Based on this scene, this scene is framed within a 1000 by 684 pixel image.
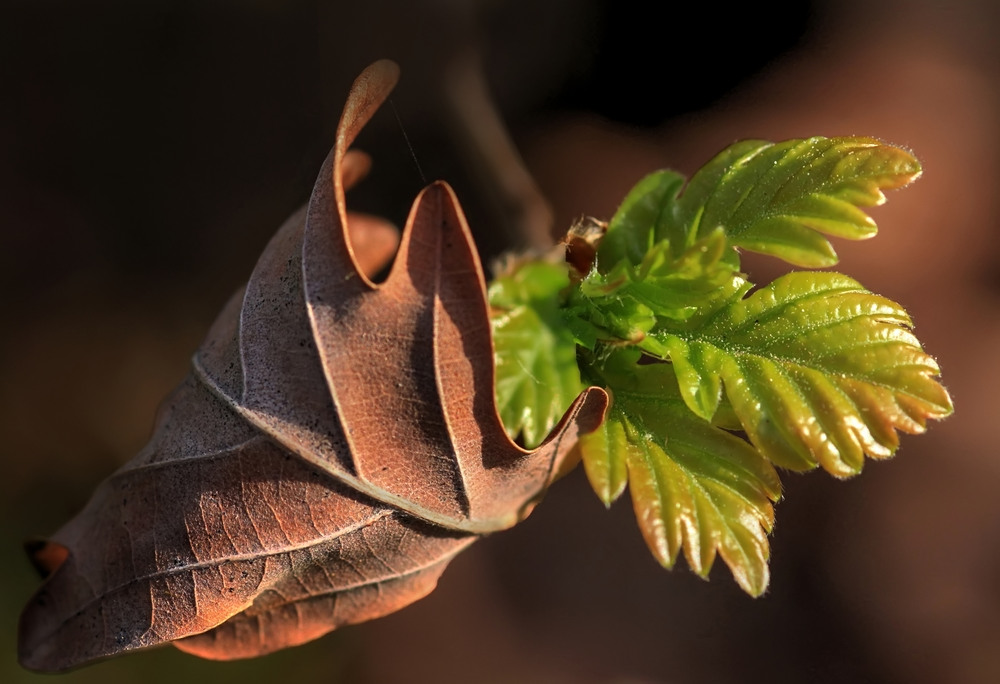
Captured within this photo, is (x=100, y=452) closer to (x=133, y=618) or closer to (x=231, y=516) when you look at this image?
(x=133, y=618)

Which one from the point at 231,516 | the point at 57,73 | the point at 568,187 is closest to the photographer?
the point at 231,516

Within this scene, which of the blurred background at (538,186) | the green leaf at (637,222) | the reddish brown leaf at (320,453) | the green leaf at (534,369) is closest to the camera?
the reddish brown leaf at (320,453)

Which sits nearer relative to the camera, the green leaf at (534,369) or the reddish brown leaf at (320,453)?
the reddish brown leaf at (320,453)

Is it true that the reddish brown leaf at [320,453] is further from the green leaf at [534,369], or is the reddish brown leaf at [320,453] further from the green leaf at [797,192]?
the green leaf at [797,192]

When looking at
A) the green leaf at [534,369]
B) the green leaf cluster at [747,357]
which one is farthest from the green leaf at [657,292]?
the green leaf at [534,369]

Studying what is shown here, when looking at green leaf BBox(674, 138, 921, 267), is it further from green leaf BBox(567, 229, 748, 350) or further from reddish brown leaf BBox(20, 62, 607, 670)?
reddish brown leaf BBox(20, 62, 607, 670)

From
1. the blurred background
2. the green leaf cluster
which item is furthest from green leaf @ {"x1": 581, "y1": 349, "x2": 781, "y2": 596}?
the blurred background

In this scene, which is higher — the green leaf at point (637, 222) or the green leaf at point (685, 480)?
the green leaf at point (637, 222)

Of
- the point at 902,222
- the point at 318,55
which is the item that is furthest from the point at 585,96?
the point at 902,222
